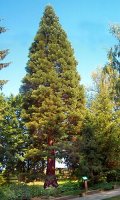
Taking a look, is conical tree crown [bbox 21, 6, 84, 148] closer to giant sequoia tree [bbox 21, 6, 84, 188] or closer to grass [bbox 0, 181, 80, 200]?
giant sequoia tree [bbox 21, 6, 84, 188]

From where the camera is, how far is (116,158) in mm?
24812

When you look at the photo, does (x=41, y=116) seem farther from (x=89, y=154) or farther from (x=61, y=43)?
(x=61, y=43)

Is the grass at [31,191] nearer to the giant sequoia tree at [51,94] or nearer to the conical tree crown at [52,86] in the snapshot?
the giant sequoia tree at [51,94]

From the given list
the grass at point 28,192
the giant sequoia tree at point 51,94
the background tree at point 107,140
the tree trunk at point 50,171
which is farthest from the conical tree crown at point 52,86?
the grass at point 28,192

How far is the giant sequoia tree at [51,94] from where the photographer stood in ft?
85.1

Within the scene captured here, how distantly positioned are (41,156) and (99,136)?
16.9 ft

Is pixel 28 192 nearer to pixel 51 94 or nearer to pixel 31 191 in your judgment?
pixel 31 191

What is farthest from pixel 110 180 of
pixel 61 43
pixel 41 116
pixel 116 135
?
pixel 61 43

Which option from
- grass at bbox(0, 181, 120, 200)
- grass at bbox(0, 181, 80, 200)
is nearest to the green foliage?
grass at bbox(0, 181, 120, 200)

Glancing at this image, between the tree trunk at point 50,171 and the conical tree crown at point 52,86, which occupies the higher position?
the conical tree crown at point 52,86

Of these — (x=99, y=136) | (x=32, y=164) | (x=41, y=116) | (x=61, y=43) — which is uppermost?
(x=61, y=43)

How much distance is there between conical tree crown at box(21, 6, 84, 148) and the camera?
26109 mm

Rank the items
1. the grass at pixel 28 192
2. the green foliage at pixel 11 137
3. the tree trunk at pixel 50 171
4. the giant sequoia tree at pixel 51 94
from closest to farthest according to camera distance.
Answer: the grass at pixel 28 192, the tree trunk at pixel 50 171, the giant sequoia tree at pixel 51 94, the green foliage at pixel 11 137

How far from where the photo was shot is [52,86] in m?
26.9
